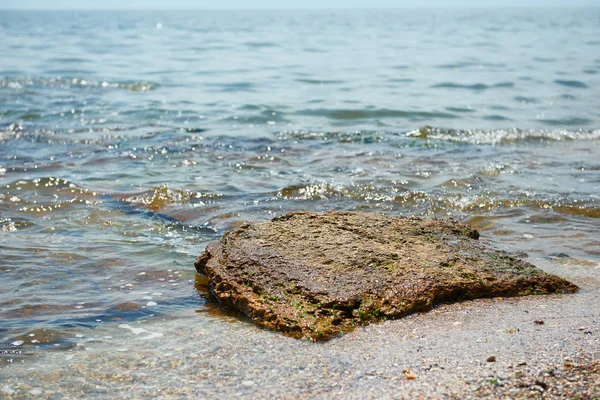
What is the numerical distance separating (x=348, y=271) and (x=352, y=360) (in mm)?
945

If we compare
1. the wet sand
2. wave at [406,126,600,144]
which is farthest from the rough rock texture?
wave at [406,126,600,144]

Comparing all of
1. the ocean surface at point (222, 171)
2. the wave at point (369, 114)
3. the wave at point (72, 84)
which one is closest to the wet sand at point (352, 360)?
the ocean surface at point (222, 171)

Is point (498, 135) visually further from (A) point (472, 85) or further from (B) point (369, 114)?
(A) point (472, 85)

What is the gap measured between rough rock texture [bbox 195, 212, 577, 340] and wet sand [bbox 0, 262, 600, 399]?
0.46ft

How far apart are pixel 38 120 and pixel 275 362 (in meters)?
10.2

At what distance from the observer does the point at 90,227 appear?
671cm

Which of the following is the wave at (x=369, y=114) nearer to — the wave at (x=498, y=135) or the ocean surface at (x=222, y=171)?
the ocean surface at (x=222, y=171)

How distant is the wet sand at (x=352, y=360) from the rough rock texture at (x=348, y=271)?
14 centimetres

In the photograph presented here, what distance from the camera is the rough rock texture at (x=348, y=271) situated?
4367 millimetres

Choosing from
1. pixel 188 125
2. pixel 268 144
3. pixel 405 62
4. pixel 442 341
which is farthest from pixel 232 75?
pixel 442 341

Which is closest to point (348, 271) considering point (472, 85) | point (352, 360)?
point (352, 360)

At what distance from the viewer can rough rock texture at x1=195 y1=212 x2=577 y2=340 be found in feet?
14.3

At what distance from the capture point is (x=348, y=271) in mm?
4668

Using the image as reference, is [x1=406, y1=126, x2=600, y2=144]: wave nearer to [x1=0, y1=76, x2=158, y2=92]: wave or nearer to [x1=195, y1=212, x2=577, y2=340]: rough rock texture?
[x1=195, y1=212, x2=577, y2=340]: rough rock texture
